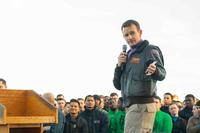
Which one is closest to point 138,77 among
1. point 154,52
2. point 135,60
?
point 135,60

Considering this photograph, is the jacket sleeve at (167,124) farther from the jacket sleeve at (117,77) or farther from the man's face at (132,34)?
the man's face at (132,34)

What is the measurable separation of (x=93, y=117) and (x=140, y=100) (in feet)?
20.8

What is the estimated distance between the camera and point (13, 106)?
5.92m

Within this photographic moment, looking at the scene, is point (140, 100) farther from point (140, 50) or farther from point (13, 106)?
point (13, 106)

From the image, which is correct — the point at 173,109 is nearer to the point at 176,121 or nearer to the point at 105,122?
the point at 176,121

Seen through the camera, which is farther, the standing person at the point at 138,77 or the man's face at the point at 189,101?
the man's face at the point at 189,101

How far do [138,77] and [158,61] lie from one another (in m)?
0.28

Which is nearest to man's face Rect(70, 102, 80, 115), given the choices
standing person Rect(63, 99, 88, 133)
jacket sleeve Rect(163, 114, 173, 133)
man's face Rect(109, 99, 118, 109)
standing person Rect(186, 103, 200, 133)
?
standing person Rect(63, 99, 88, 133)

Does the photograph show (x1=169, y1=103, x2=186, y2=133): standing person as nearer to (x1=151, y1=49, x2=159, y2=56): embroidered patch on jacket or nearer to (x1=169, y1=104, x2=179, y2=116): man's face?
(x1=169, y1=104, x2=179, y2=116): man's face

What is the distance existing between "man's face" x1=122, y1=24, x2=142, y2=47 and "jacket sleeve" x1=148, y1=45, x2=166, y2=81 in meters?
0.19

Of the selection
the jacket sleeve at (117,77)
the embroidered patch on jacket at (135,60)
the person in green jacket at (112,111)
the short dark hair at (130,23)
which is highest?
the short dark hair at (130,23)

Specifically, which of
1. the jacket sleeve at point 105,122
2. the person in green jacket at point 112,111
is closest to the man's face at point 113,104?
the person in green jacket at point 112,111

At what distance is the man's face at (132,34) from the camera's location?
4.86 m

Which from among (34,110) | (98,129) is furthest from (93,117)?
Result: (34,110)
